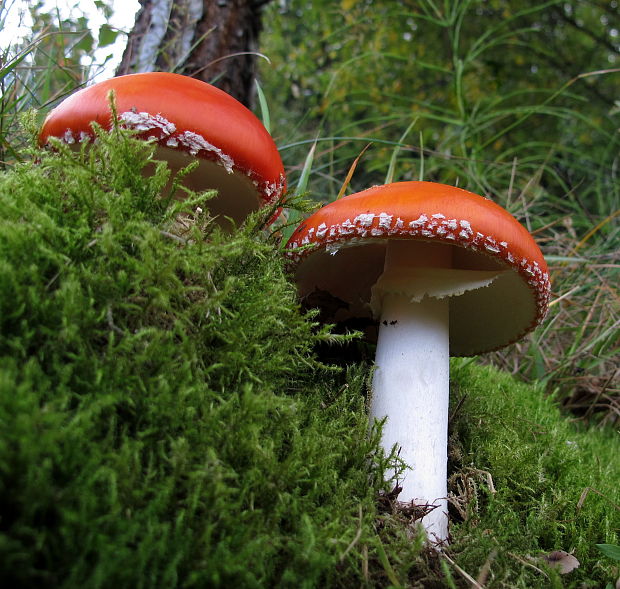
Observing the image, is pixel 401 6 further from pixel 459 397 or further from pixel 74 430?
pixel 74 430

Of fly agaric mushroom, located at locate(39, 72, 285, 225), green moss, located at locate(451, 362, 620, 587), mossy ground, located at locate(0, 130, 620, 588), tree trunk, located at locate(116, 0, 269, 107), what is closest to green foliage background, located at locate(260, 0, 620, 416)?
tree trunk, located at locate(116, 0, 269, 107)

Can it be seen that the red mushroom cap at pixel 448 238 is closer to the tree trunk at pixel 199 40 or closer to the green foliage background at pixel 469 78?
the tree trunk at pixel 199 40

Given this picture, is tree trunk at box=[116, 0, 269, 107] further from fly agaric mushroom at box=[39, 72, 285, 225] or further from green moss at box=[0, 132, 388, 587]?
green moss at box=[0, 132, 388, 587]

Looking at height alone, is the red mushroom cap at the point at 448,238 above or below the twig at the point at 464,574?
above

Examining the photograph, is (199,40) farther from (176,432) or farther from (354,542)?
(354,542)

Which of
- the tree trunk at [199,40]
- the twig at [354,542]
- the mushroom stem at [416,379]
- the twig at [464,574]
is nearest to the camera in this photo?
the twig at [354,542]

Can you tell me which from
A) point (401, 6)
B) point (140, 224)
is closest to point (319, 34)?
point (401, 6)

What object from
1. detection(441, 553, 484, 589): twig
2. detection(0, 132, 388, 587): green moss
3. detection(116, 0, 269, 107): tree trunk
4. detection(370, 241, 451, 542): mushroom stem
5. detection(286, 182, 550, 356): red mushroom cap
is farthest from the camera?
detection(116, 0, 269, 107): tree trunk

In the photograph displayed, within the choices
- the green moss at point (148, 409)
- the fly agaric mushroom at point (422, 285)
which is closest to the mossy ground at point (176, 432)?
the green moss at point (148, 409)
